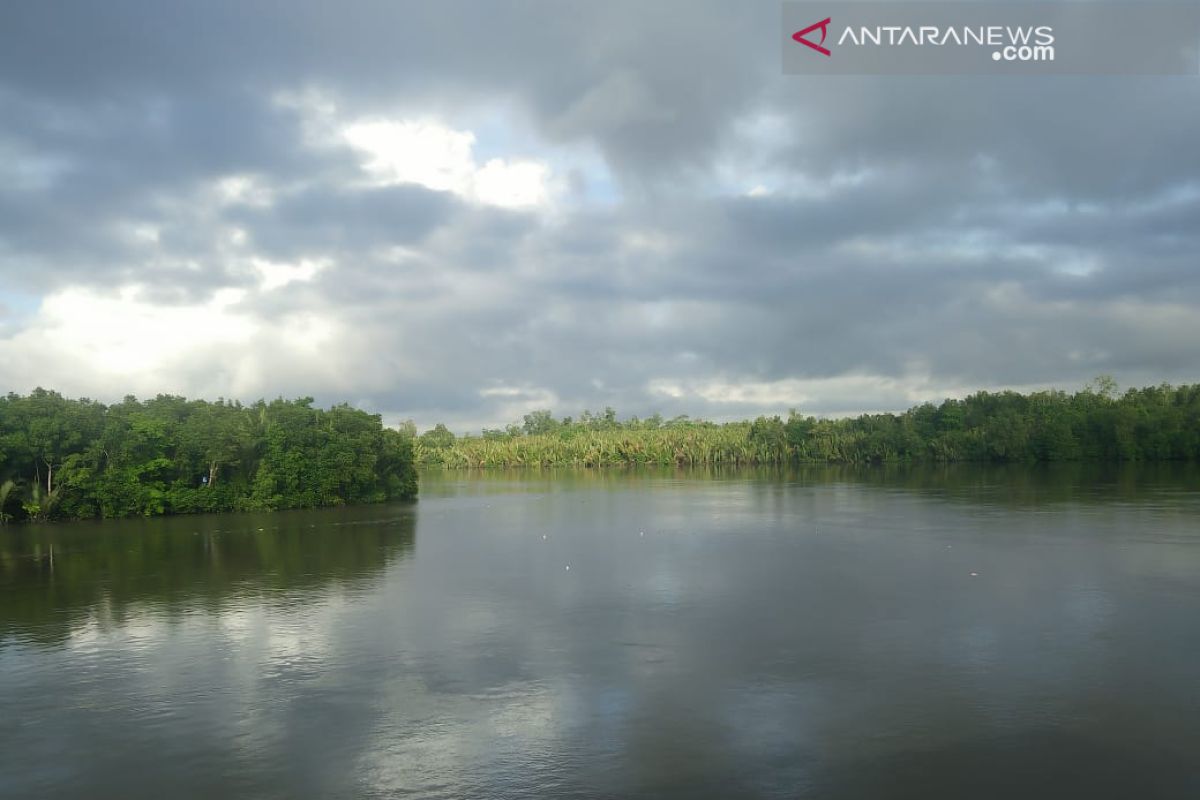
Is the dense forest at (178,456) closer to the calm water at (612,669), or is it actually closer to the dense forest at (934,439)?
the calm water at (612,669)

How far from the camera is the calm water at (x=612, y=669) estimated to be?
488 inches

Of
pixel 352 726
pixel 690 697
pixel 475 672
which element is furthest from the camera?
pixel 475 672

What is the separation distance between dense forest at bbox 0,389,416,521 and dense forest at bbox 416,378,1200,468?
90.7 m

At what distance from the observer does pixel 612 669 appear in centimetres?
1750

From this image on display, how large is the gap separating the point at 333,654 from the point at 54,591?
49.2 feet

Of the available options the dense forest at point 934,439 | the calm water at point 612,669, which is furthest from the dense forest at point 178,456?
the dense forest at point 934,439

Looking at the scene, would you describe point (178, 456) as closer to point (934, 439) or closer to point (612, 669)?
point (612, 669)

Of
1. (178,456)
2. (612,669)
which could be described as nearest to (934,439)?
(178,456)

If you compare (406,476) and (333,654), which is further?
(406,476)

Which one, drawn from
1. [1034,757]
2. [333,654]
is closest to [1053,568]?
[1034,757]

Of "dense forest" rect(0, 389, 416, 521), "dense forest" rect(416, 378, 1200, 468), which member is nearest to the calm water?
"dense forest" rect(0, 389, 416, 521)

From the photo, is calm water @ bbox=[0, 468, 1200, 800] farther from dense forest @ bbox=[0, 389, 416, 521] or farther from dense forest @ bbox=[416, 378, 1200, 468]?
dense forest @ bbox=[416, 378, 1200, 468]

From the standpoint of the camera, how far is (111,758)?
13.2 m

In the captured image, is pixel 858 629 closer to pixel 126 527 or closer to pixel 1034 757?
pixel 1034 757
